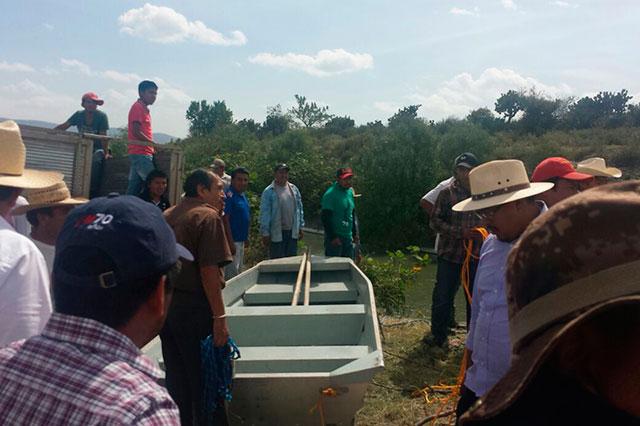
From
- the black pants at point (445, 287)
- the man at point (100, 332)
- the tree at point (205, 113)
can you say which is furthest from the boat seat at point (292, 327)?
the tree at point (205, 113)

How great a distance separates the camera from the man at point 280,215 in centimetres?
752

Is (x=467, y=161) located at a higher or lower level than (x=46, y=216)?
higher

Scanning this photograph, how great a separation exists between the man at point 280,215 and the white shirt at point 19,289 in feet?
18.9

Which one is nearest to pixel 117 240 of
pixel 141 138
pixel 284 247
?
pixel 141 138

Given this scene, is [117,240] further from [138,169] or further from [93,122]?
[93,122]

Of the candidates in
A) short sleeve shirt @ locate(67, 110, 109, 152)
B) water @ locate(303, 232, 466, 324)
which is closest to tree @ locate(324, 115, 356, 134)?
water @ locate(303, 232, 466, 324)

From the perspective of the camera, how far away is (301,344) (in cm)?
472

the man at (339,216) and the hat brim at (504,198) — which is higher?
the hat brim at (504,198)

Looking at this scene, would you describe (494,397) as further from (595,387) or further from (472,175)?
(472,175)

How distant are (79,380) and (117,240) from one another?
0.28 m

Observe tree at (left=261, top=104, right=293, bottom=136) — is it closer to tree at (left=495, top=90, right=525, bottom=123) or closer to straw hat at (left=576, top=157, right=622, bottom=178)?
tree at (left=495, top=90, right=525, bottom=123)

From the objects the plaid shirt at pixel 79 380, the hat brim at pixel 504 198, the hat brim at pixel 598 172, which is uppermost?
the hat brim at pixel 598 172

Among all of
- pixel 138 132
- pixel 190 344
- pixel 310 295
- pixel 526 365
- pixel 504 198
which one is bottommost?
pixel 310 295

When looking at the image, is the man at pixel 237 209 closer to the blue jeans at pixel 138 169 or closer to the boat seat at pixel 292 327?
the blue jeans at pixel 138 169
